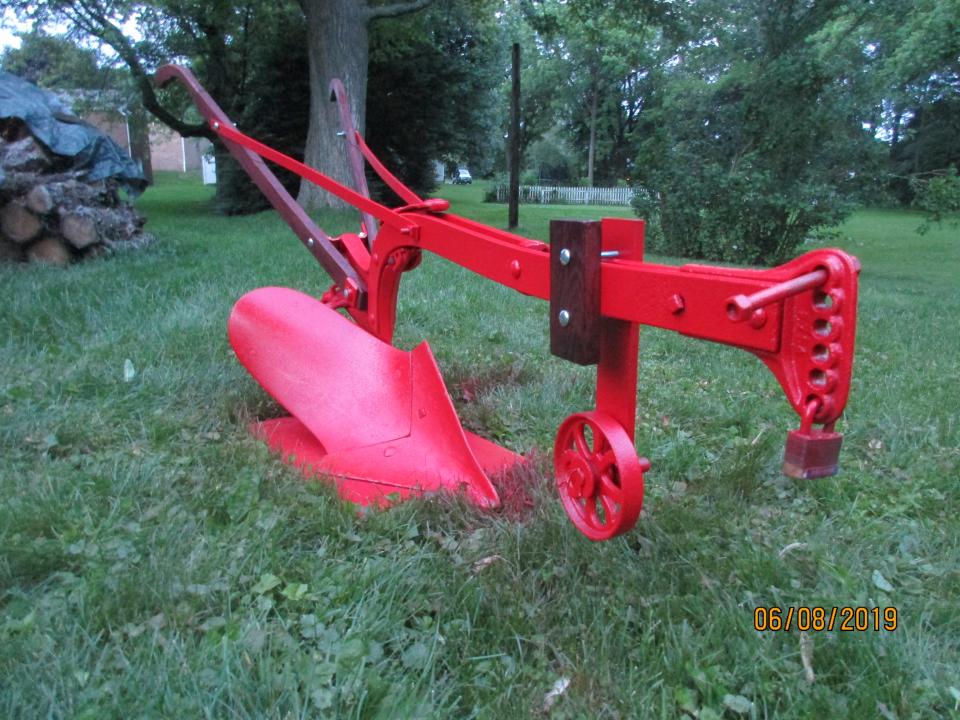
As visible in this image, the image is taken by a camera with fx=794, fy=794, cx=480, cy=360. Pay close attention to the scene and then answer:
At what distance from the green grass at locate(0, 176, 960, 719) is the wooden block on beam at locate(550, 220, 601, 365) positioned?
63cm

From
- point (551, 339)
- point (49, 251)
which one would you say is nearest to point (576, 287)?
point (551, 339)

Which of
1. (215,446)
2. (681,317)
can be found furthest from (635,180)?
(681,317)

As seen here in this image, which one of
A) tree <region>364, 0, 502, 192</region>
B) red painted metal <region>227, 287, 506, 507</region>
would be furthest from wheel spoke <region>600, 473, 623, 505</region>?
tree <region>364, 0, 502, 192</region>

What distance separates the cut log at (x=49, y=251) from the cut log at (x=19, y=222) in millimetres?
114

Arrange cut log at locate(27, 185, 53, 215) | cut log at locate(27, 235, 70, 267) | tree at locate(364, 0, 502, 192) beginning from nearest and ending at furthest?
cut log at locate(27, 185, 53, 215) < cut log at locate(27, 235, 70, 267) < tree at locate(364, 0, 502, 192)

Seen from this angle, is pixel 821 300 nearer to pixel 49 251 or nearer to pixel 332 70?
pixel 49 251

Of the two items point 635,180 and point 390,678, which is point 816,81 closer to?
point 635,180

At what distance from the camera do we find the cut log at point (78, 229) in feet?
21.8

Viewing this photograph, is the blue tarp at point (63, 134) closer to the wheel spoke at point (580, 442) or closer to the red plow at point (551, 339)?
the red plow at point (551, 339)

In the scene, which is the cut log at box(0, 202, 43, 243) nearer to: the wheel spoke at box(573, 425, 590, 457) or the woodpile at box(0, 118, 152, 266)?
the woodpile at box(0, 118, 152, 266)

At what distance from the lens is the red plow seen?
129cm

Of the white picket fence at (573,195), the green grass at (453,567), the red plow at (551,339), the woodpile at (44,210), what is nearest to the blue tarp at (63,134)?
the woodpile at (44,210)

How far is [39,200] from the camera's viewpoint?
6.48 metres

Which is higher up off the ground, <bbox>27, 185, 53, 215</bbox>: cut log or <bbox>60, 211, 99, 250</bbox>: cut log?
<bbox>27, 185, 53, 215</bbox>: cut log
